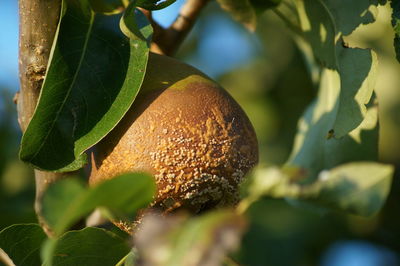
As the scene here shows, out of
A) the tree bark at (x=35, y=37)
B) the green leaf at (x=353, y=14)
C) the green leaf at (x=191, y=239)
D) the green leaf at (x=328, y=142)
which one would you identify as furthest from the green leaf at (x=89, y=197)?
the green leaf at (x=328, y=142)

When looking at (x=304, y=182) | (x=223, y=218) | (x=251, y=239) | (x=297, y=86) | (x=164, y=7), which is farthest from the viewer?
(x=297, y=86)

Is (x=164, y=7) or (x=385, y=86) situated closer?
(x=164, y=7)

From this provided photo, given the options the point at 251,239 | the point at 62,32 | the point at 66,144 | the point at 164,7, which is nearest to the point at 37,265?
the point at 66,144

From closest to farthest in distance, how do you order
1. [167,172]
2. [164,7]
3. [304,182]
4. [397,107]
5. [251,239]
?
1. [167,172]
2. [164,7]
3. [304,182]
4. [251,239]
5. [397,107]

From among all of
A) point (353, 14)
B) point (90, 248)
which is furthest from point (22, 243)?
point (353, 14)

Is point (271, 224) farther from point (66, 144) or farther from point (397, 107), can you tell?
point (66, 144)
